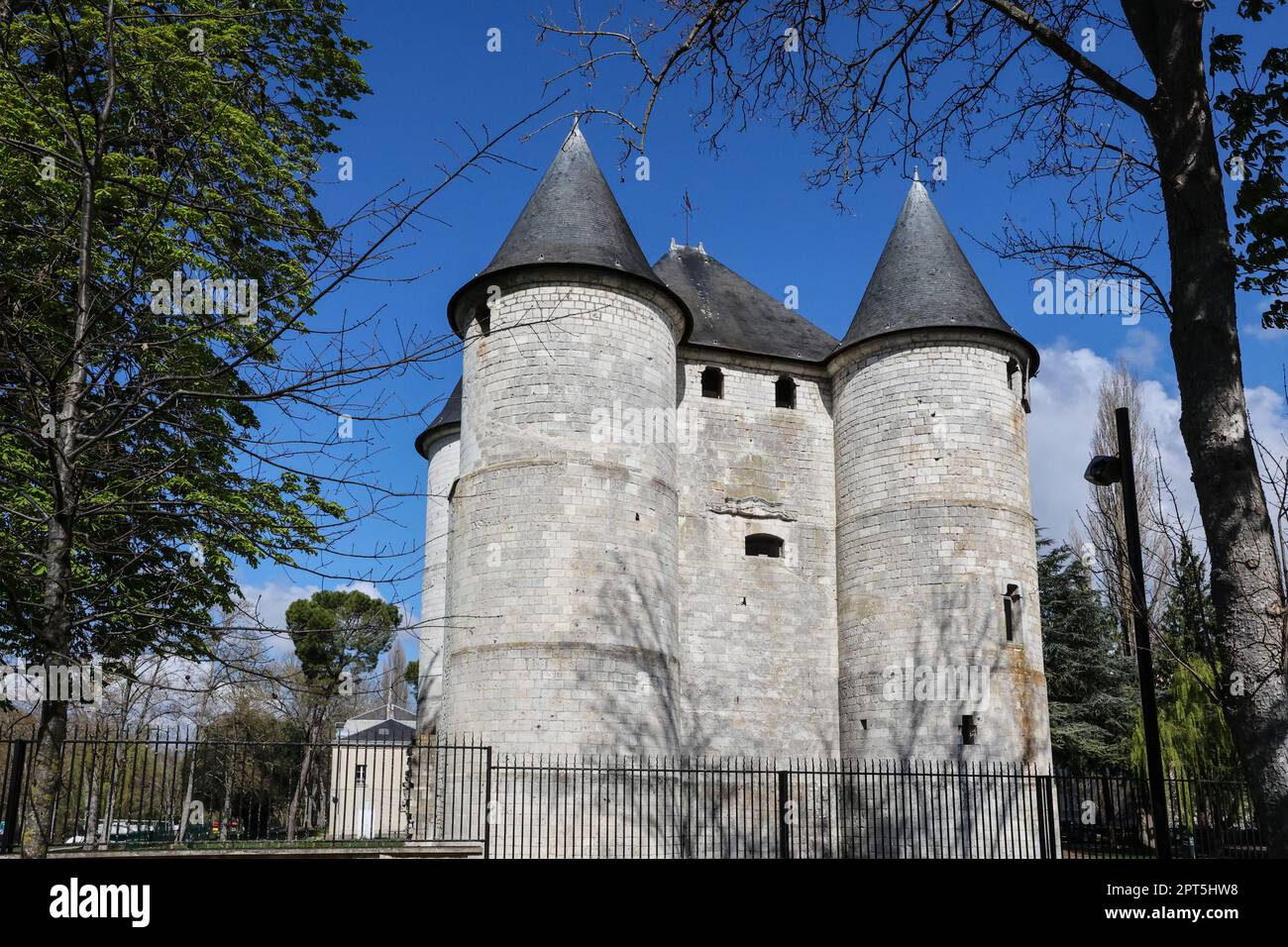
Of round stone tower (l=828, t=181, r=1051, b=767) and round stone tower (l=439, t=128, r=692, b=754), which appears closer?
round stone tower (l=439, t=128, r=692, b=754)

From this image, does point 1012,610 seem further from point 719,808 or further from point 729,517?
point 719,808

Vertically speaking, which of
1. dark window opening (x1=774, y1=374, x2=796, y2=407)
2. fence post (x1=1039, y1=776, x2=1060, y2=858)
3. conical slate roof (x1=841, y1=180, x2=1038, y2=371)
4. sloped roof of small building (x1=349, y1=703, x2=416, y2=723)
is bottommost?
fence post (x1=1039, y1=776, x2=1060, y2=858)

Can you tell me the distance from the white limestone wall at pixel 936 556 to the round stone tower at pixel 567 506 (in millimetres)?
3765

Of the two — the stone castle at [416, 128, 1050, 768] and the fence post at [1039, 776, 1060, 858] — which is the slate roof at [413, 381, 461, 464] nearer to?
the stone castle at [416, 128, 1050, 768]

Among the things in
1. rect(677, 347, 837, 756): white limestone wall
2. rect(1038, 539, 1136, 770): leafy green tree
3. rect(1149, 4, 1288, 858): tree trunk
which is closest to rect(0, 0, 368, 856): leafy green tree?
rect(1149, 4, 1288, 858): tree trunk

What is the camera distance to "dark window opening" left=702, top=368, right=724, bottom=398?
21.2m

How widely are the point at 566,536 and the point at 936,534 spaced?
22.4 feet

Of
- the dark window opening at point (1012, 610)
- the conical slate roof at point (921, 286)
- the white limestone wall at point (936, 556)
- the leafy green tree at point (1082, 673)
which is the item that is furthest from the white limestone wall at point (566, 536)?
the leafy green tree at point (1082, 673)

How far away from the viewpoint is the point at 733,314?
22875 mm

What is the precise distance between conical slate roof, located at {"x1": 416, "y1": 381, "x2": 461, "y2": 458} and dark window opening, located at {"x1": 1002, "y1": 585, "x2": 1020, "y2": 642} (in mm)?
12783

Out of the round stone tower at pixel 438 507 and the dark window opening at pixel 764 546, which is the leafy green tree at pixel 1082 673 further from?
the round stone tower at pixel 438 507

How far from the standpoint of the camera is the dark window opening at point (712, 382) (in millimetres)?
21203

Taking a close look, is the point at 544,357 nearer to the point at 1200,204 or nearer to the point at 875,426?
the point at 875,426
